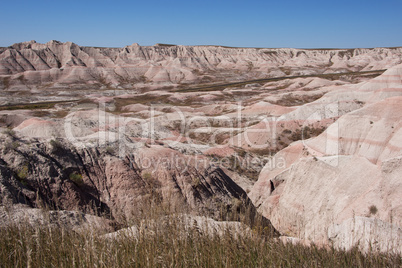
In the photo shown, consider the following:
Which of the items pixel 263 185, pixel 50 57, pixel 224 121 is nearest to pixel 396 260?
pixel 263 185

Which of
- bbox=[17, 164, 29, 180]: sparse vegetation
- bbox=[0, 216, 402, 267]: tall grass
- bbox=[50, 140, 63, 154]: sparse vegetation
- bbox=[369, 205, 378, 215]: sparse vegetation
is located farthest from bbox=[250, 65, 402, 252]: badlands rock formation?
bbox=[50, 140, 63, 154]: sparse vegetation

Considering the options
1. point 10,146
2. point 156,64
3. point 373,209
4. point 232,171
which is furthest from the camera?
point 156,64

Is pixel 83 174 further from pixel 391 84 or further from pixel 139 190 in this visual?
pixel 391 84

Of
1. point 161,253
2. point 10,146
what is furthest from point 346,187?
point 10,146

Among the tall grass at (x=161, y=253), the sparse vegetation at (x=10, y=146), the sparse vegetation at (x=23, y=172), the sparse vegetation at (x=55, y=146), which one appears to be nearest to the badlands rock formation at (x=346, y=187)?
the tall grass at (x=161, y=253)

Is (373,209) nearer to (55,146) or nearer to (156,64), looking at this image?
(55,146)

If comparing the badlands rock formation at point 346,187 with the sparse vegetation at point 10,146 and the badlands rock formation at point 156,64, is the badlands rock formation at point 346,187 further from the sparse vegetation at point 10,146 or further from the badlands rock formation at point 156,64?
the badlands rock formation at point 156,64

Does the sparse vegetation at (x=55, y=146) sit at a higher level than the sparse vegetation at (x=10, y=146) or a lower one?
lower

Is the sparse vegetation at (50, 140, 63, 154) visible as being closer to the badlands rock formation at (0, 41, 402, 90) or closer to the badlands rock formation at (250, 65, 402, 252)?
the badlands rock formation at (250, 65, 402, 252)
